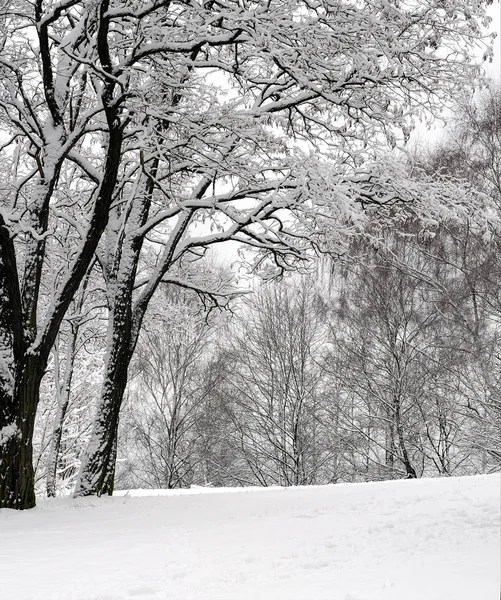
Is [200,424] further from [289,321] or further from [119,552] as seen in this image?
[119,552]

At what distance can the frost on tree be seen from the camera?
6.50 meters

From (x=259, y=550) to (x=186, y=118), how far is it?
474cm

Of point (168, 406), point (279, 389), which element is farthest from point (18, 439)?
point (168, 406)

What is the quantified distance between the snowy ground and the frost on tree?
77.2 inches

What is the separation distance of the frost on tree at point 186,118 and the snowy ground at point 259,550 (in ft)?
6.43

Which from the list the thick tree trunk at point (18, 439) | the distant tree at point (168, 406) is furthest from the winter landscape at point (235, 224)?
the distant tree at point (168, 406)

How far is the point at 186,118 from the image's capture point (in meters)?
7.00

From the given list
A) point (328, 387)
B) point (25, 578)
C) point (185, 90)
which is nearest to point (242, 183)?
Result: point (185, 90)

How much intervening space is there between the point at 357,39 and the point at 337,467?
17587mm

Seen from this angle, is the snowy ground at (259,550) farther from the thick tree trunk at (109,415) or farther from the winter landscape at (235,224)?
the thick tree trunk at (109,415)

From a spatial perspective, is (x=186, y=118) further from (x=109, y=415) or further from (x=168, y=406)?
(x=168, y=406)

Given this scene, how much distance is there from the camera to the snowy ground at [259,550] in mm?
3586

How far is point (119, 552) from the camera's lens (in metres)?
4.85

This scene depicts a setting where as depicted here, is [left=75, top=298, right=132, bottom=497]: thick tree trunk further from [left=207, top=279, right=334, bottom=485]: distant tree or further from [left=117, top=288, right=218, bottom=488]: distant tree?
[left=117, top=288, right=218, bottom=488]: distant tree
